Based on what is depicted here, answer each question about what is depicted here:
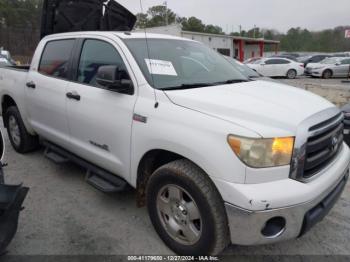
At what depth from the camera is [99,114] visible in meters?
3.21

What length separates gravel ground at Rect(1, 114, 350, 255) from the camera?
2893mm

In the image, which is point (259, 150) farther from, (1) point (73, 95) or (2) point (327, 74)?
(2) point (327, 74)

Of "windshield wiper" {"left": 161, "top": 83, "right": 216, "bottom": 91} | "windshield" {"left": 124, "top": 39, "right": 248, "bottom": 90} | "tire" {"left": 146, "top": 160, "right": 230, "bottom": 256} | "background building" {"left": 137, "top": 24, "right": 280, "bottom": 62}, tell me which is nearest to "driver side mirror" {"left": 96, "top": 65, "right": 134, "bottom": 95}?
"windshield" {"left": 124, "top": 39, "right": 248, "bottom": 90}

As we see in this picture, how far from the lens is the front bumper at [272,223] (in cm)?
220

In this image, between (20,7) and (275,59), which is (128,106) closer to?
(275,59)

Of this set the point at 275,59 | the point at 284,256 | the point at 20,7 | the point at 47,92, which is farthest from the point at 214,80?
the point at 20,7

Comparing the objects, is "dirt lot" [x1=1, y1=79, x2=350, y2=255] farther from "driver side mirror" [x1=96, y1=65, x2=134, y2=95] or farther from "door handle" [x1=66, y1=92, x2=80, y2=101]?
"driver side mirror" [x1=96, y1=65, x2=134, y2=95]

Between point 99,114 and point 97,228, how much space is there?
1.12 meters

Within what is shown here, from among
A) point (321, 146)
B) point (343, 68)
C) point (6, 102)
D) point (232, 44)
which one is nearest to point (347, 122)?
point (321, 146)

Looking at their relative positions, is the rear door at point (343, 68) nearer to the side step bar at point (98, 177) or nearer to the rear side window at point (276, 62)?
the rear side window at point (276, 62)

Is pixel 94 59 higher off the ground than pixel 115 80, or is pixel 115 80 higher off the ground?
pixel 94 59

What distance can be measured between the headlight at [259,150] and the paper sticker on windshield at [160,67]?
3.59 ft

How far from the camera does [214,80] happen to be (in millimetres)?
3244

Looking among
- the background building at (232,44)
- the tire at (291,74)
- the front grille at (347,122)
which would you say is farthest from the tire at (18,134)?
the background building at (232,44)
